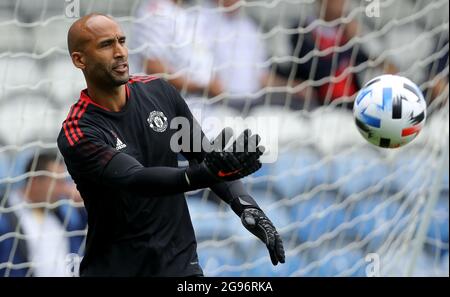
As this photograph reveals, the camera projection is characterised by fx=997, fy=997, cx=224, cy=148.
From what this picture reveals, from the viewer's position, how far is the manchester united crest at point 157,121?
13.1 ft

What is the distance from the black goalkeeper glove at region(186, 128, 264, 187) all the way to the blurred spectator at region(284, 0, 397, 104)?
2.83 meters

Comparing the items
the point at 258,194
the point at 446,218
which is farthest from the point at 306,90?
the point at 446,218

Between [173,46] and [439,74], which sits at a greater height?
[173,46]

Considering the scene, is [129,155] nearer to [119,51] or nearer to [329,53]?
[119,51]

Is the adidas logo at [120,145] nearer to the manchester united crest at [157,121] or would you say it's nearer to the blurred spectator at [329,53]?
the manchester united crest at [157,121]

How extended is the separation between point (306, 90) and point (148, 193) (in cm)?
277

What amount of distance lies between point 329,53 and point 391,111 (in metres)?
2.00

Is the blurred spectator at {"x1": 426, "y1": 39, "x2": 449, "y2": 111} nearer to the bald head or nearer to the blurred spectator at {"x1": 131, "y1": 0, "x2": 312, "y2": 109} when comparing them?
the blurred spectator at {"x1": 131, "y1": 0, "x2": 312, "y2": 109}

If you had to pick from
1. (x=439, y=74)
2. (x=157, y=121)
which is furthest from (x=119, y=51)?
(x=439, y=74)

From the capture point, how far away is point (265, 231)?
3.84 metres

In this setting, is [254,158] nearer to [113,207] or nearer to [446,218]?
[113,207]

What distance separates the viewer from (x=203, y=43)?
5949mm

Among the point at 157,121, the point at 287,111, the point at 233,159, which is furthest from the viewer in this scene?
the point at 287,111

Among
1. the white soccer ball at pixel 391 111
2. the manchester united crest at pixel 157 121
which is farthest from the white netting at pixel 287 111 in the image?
the manchester united crest at pixel 157 121
